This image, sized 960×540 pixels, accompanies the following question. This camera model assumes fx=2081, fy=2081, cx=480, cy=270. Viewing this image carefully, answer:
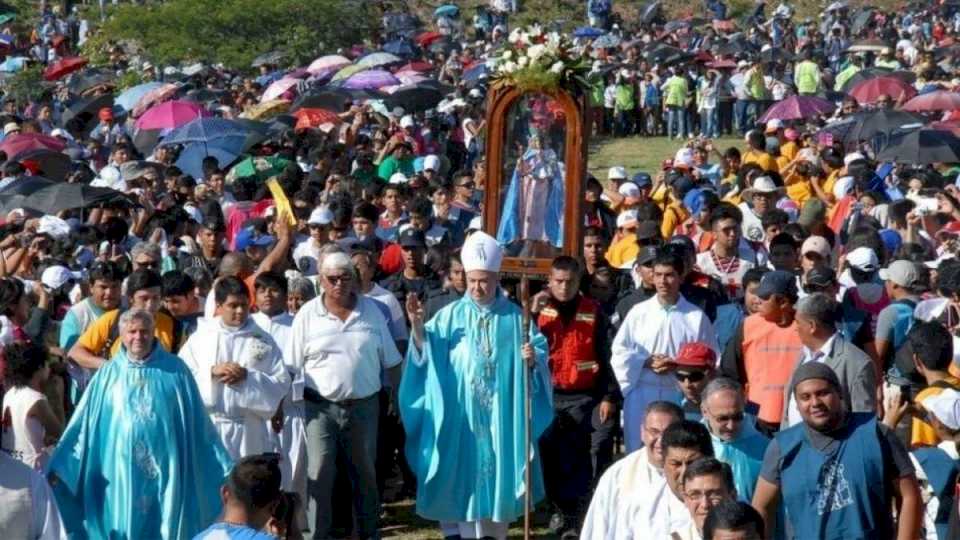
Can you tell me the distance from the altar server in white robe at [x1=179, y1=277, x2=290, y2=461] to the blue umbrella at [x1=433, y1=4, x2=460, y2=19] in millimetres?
41737

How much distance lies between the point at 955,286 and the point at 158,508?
13.6 feet

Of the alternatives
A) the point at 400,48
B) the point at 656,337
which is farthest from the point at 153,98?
the point at 656,337

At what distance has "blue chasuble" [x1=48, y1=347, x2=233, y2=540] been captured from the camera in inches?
377

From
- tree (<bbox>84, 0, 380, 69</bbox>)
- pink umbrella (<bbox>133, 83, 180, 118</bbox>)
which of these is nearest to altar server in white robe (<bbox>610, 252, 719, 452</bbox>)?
pink umbrella (<bbox>133, 83, 180, 118</bbox>)

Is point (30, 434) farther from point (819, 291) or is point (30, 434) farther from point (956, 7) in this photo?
point (956, 7)

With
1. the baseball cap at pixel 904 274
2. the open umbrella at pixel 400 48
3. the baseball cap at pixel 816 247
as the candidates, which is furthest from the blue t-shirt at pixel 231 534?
the open umbrella at pixel 400 48

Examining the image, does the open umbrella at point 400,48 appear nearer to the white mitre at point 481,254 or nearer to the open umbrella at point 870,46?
the open umbrella at point 870,46

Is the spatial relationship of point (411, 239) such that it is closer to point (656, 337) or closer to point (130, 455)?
point (656, 337)

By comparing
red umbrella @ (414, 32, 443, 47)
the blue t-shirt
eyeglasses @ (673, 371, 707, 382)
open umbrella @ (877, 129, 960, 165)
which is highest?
red umbrella @ (414, 32, 443, 47)

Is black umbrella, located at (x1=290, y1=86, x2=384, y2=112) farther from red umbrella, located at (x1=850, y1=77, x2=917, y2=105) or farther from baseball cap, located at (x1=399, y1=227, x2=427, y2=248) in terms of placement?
baseball cap, located at (x1=399, y1=227, x2=427, y2=248)

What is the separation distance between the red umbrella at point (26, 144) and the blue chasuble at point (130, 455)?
1183 cm

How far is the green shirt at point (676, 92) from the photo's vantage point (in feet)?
106

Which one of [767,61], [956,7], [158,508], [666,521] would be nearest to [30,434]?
[158,508]

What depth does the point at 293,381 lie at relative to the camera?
1080cm
